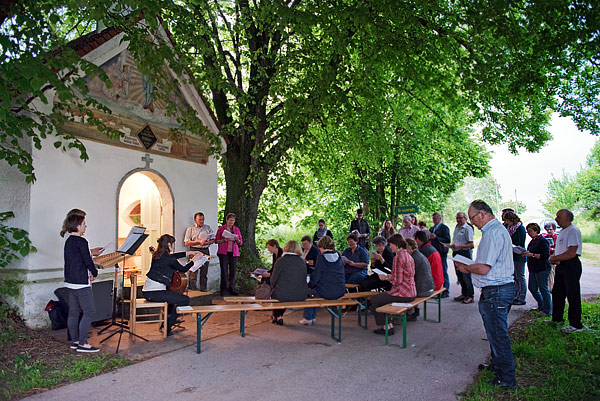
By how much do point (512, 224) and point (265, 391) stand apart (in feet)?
21.6

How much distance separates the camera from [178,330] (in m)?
7.38

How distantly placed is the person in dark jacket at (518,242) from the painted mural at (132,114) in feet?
23.6

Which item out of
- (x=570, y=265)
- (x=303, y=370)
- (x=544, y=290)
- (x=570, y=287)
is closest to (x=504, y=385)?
(x=303, y=370)

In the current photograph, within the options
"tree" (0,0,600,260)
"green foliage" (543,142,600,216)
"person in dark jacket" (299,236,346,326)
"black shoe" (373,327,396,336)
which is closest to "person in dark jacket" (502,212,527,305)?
"tree" (0,0,600,260)

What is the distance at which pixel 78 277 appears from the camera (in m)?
6.03

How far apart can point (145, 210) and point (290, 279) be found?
5.69m

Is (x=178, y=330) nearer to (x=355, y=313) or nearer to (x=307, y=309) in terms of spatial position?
(x=307, y=309)

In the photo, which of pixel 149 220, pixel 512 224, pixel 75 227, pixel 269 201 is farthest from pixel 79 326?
pixel 269 201

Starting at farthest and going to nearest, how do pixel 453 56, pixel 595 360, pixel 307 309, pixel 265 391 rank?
pixel 453 56 < pixel 307 309 < pixel 595 360 < pixel 265 391

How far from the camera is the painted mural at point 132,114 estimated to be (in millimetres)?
8459

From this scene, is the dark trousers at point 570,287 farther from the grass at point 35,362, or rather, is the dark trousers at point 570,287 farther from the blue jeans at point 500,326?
the grass at point 35,362

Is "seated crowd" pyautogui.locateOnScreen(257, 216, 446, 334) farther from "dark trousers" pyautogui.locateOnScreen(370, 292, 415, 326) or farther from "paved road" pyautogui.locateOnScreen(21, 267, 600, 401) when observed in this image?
"paved road" pyautogui.locateOnScreen(21, 267, 600, 401)

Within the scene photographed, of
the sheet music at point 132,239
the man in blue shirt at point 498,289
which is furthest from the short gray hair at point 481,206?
the sheet music at point 132,239

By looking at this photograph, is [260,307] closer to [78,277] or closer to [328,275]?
[328,275]
